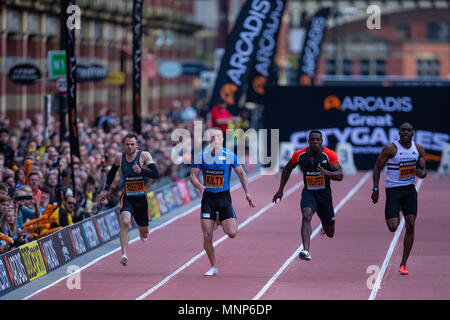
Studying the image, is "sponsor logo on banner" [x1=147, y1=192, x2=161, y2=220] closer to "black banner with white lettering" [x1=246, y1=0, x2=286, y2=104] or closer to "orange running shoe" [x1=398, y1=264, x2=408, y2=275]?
"orange running shoe" [x1=398, y1=264, x2=408, y2=275]

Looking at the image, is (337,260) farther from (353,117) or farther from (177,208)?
(353,117)

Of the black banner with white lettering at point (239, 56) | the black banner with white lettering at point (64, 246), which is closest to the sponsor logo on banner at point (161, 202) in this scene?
the black banner with white lettering at point (64, 246)

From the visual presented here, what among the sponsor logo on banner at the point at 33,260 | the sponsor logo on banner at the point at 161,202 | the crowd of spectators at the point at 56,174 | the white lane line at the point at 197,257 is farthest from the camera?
the sponsor logo on banner at the point at 161,202

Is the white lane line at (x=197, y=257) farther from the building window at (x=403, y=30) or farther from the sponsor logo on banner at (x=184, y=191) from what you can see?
the building window at (x=403, y=30)

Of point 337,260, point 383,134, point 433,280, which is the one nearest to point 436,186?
point 383,134

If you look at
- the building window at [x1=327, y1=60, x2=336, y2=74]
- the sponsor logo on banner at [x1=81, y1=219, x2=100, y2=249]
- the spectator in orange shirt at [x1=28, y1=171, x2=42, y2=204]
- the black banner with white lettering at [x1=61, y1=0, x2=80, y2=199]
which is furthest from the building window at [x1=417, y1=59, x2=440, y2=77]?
the spectator in orange shirt at [x1=28, y1=171, x2=42, y2=204]

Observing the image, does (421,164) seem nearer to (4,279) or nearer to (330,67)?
(4,279)

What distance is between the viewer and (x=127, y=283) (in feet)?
56.7

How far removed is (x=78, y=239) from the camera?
67.1 ft

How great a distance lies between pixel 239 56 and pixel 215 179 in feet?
59.6

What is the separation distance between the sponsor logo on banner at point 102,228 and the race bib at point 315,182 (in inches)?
201

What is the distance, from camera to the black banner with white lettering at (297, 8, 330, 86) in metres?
52.5

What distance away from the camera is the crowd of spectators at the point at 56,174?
746 inches

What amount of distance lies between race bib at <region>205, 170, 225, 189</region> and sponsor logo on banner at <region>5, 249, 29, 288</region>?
2.90 metres
